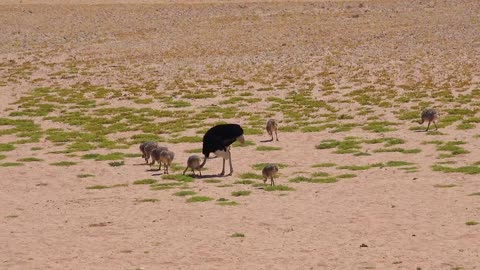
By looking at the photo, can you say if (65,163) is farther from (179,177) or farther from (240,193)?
(240,193)

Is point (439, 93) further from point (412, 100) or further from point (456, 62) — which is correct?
point (456, 62)

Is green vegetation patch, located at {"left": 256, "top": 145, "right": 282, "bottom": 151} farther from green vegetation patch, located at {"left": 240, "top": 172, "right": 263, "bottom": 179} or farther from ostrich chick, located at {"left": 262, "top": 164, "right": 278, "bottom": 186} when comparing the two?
ostrich chick, located at {"left": 262, "top": 164, "right": 278, "bottom": 186}

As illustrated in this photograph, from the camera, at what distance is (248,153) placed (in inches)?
1182

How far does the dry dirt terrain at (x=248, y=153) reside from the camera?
18.3 meters

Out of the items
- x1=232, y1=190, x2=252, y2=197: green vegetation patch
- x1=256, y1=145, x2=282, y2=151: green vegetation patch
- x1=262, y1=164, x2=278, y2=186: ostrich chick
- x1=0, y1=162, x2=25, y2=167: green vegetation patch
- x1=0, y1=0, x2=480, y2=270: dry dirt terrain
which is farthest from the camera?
x1=256, y1=145, x2=282, y2=151: green vegetation patch

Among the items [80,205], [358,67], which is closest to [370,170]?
[80,205]

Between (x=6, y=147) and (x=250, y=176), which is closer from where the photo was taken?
(x=250, y=176)

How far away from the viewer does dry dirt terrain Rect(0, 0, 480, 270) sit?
18.3 metres

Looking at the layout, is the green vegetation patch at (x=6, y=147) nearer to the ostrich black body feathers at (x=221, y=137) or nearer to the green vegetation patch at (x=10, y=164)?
the green vegetation patch at (x=10, y=164)

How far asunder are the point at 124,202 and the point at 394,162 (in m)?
8.40

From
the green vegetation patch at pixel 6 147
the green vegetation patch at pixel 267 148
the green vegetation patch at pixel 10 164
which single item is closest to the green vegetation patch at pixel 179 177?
the green vegetation patch at pixel 267 148

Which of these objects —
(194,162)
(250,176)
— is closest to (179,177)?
(194,162)

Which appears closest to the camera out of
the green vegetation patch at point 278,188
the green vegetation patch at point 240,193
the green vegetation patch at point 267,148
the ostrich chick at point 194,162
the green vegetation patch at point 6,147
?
the green vegetation patch at point 240,193

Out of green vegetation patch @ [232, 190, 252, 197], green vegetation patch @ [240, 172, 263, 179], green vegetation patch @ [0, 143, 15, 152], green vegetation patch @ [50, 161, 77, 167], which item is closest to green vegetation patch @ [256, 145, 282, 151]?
green vegetation patch @ [240, 172, 263, 179]
